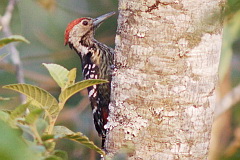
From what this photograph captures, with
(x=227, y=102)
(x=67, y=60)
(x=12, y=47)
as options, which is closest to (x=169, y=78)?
(x=12, y=47)

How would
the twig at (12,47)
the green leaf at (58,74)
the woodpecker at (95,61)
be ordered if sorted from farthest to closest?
the woodpecker at (95,61) → the twig at (12,47) → the green leaf at (58,74)

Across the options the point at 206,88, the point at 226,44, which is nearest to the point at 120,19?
the point at 206,88

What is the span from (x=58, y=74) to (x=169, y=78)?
45 cm

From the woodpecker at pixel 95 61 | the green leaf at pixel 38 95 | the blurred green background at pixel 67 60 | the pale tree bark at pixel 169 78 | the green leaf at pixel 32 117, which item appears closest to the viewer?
the green leaf at pixel 32 117

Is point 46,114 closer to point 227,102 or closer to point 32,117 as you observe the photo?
point 32,117

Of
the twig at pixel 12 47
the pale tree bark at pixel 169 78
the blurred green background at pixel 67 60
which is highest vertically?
the pale tree bark at pixel 169 78

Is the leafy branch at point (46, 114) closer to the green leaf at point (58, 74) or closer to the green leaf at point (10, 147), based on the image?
the green leaf at point (58, 74)

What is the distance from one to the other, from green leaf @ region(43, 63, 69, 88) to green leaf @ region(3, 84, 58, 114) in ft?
0.39

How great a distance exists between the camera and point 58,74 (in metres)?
1.64

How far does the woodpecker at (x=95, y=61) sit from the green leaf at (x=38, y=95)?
7.09ft

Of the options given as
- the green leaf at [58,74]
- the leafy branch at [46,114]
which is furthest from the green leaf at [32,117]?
the green leaf at [58,74]

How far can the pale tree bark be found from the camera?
184 centimetres

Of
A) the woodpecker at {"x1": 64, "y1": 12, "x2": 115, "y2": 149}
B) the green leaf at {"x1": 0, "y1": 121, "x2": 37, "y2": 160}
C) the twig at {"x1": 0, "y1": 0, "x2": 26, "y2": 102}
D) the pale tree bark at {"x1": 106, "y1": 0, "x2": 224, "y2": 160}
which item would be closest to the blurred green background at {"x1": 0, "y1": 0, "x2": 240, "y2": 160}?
the twig at {"x1": 0, "y1": 0, "x2": 26, "y2": 102}

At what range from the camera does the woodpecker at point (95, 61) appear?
4.02m
